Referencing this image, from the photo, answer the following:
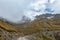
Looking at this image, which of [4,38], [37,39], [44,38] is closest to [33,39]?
[37,39]

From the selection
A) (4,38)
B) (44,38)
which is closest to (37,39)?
(44,38)

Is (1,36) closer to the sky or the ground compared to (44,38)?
closer to the sky

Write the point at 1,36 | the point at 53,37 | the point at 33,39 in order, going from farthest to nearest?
the point at 53,37 → the point at 33,39 → the point at 1,36

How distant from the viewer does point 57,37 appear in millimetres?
89062

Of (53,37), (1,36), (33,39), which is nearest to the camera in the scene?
(1,36)

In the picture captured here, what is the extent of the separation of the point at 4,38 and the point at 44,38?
3063cm

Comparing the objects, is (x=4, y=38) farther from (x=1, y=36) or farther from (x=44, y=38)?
(x=44, y=38)

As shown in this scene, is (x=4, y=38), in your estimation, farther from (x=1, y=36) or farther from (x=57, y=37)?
(x=57, y=37)

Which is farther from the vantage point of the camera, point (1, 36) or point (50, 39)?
point (50, 39)

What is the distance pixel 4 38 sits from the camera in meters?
63.6

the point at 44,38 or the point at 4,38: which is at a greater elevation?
the point at 4,38

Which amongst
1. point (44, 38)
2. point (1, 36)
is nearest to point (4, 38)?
point (1, 36)

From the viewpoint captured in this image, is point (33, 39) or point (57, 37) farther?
point (57, 37)

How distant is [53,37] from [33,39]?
12455 mm
